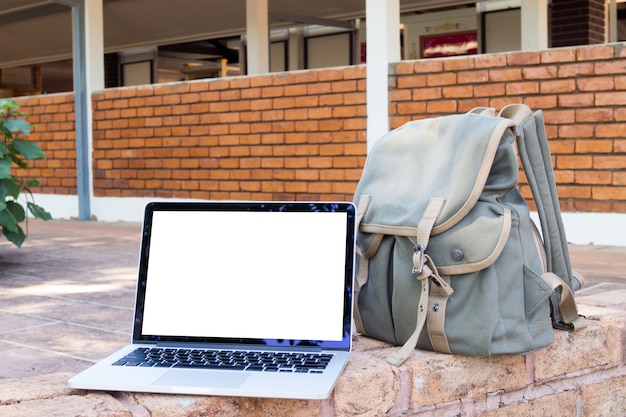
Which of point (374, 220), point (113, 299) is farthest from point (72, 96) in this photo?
point (374, 220)

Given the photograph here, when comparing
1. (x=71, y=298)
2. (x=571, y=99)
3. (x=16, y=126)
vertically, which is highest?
(x=571, y=99)

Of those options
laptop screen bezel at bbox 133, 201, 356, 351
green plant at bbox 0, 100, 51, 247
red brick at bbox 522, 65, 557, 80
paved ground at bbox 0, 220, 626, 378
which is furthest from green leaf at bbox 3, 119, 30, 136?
red brick at bbox 522, 65, 557, 80

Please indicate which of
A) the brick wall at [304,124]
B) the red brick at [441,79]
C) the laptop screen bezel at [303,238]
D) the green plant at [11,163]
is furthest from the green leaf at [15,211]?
the laptop screen bezel at [303,238]

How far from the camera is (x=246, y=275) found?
182 centimetres

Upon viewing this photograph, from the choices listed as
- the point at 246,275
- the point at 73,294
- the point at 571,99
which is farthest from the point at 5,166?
the point at 571,99

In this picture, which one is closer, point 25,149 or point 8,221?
point 8,221

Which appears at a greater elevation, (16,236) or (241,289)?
(241,289)

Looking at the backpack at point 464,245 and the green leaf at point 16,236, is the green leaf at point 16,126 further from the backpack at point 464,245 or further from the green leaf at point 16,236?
the backpack at point 464,245

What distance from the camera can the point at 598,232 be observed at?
18.1 ft

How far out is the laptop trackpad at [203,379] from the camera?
1.58 m

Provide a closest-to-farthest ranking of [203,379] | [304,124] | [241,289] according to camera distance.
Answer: [203,379]
[241,289]
[304,124]

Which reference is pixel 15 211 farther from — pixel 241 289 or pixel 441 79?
pixel 241 289

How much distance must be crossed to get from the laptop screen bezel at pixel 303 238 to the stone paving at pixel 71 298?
231 mm

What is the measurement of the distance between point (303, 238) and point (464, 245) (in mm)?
368
